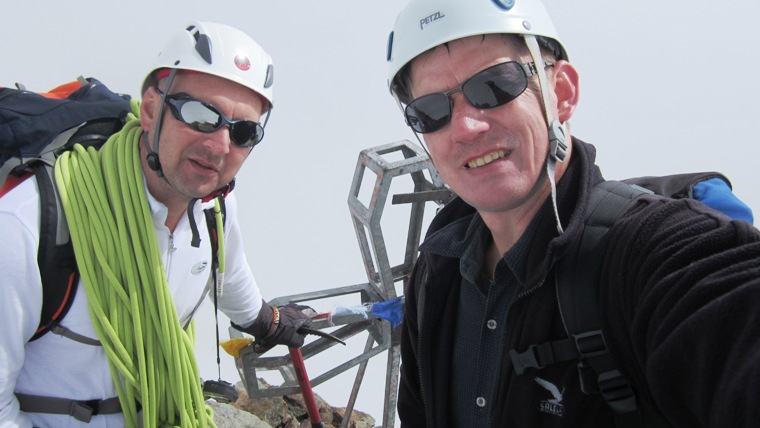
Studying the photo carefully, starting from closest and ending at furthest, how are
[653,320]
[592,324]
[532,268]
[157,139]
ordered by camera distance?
[653,320] < [592,324] < [532,268] < [157,139]

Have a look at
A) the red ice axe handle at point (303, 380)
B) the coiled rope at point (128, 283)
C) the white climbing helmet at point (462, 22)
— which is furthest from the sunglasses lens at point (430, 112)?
the red ice axe handle at point (303, 380)

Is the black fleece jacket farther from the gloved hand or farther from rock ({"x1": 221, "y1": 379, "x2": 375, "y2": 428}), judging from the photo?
rock ({"x1": 221, "y1": 379, "x2": 375, "y2": 428})

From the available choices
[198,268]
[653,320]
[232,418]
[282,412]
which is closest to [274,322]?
[232,418]

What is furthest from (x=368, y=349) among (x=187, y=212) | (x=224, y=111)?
(x=224, y=111)

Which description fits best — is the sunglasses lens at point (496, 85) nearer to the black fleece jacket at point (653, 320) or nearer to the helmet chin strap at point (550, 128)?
the helmet chin strap at point (550, 128)

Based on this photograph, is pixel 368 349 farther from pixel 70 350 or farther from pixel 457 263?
pixel 457 263

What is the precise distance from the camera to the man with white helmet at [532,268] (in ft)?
2.81

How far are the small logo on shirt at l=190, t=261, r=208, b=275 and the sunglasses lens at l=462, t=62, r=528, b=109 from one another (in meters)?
1.60

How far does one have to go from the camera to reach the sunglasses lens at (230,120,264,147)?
7.41ft

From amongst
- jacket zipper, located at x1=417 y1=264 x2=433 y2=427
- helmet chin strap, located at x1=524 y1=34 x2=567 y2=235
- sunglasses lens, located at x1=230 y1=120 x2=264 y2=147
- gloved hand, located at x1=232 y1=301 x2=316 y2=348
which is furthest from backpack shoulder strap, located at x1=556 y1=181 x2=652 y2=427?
gloved hand, located at x1=232 y1=301 x2=316 y2=348

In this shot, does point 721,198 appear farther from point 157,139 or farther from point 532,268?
point 157,139

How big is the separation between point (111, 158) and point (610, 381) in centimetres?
201

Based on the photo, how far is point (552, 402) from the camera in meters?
1.14

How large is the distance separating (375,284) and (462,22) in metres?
2.71
